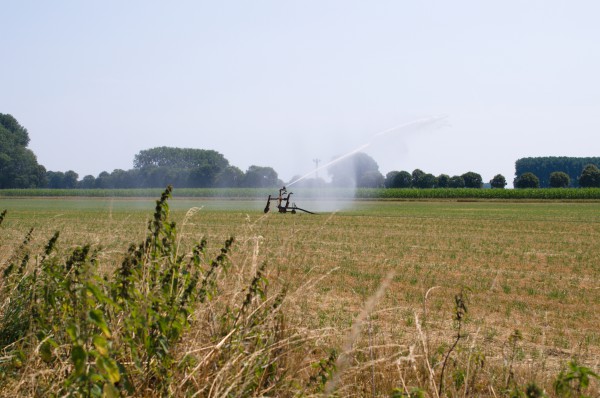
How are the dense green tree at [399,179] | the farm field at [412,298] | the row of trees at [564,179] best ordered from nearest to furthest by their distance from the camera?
the farm field at [412,298] < the row of trees at [564,179] < the dense green tree at [399,179]

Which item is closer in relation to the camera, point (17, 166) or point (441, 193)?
point (441, 193)

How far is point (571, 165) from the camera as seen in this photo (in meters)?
140

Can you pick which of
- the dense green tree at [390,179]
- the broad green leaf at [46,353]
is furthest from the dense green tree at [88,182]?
the broad green leaf at [46,353]

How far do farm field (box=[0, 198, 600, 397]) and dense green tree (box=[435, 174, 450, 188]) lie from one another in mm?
71986

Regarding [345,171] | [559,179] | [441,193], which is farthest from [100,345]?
[559,179]

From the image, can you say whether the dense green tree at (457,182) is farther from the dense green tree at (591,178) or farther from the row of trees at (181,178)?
the row of trees at (181,178)

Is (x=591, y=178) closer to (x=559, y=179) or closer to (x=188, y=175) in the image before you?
(x=559, y=179)

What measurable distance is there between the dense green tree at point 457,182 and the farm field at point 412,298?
7090 cm

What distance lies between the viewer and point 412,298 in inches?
401

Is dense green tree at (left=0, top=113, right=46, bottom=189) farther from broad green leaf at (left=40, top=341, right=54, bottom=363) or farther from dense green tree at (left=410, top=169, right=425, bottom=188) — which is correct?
broad green leaf at (left=40, top=341, right=54, bottom=363)

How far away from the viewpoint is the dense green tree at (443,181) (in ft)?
316

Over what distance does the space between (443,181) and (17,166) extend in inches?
2608

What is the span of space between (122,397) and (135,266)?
1.00 metres

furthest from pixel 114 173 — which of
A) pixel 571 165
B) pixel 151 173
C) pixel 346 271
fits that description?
pixel 346 271
